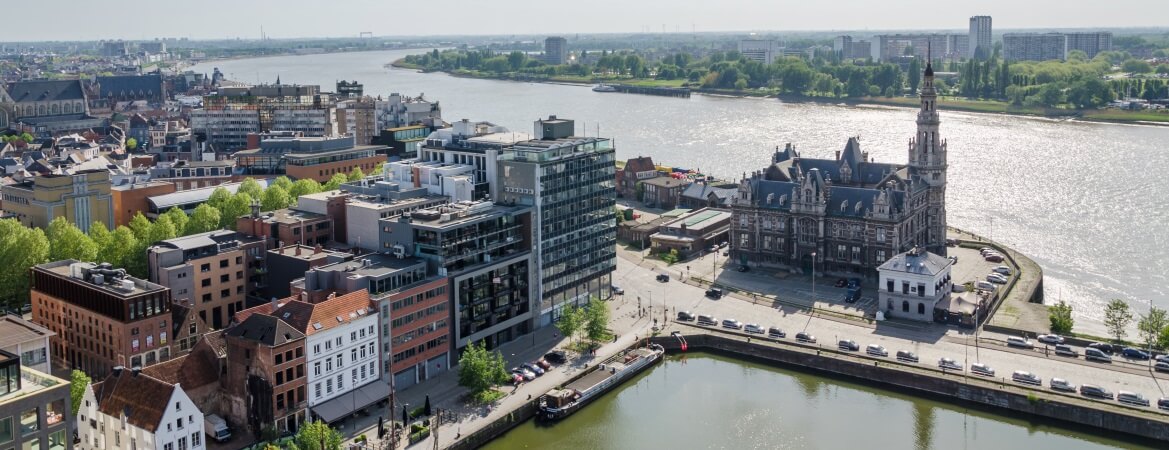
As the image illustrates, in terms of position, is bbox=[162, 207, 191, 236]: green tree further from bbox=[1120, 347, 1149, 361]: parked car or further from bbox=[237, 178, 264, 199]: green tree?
bbox=[1120, 347, 1149, 361]: parked car

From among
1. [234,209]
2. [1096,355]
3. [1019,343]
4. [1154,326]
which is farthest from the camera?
[234,209]

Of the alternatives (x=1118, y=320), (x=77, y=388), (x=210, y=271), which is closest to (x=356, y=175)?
(x=210, y=271)

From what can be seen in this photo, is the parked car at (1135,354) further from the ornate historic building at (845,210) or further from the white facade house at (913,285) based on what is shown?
the ornate historic building at (845,210)

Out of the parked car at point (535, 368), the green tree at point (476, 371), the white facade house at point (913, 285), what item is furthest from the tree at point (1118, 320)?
the green tree at point (476, 371)

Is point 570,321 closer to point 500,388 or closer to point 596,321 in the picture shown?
point 596,321

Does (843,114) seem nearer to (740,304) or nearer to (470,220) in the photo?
(740,304)

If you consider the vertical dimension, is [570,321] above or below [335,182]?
below
